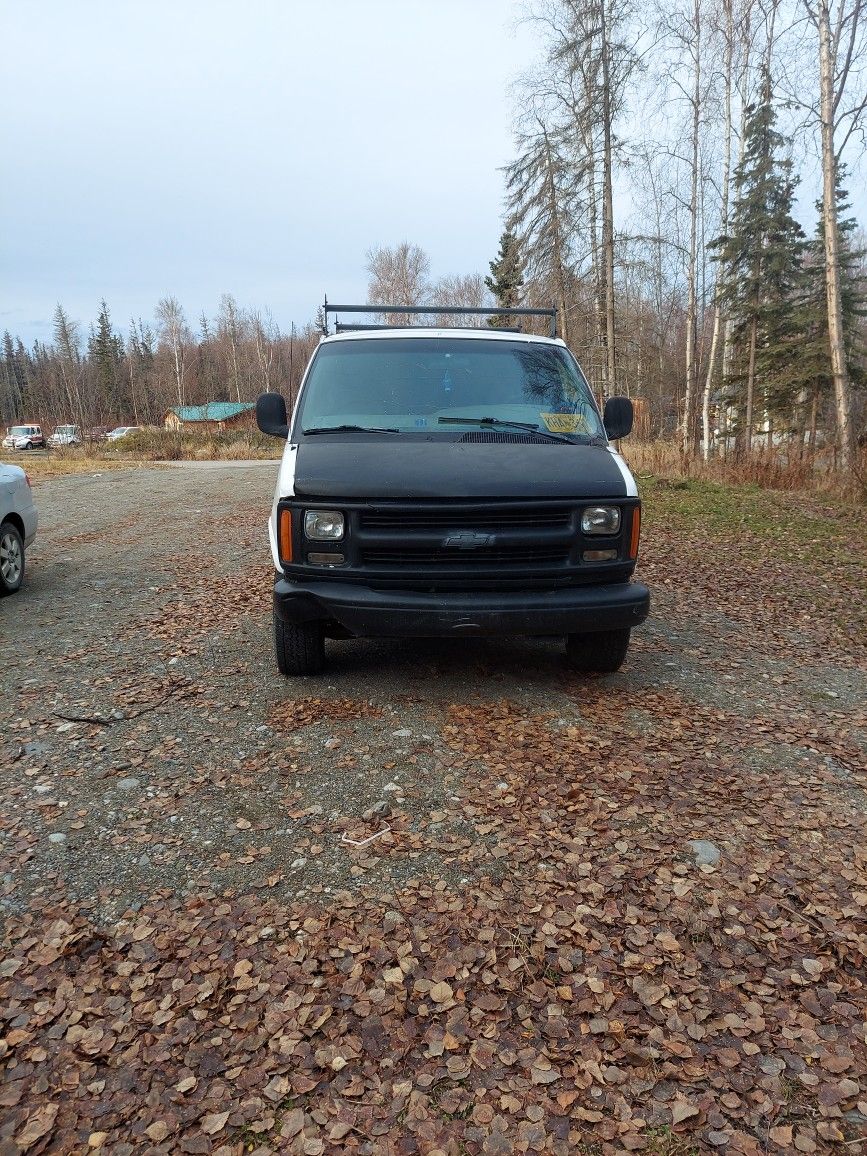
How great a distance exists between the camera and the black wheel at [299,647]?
4402 mm

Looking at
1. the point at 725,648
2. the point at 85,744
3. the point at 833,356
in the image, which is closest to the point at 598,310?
the point at 833,356

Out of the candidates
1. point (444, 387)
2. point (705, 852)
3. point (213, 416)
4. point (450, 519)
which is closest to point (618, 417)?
point (444, 387)

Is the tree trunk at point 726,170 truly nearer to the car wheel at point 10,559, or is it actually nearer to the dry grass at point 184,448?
the car wheel at point 10,559

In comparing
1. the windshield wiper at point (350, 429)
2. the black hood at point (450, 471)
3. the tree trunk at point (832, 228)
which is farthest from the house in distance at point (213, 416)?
the black hood at point (450, 471)

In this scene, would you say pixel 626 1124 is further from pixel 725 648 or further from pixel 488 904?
pixel 725 648

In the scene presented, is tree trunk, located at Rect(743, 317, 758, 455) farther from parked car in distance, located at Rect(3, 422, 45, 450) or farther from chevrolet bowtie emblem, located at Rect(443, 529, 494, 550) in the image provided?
parked car in distance, located at Rect(3, 422, 45, 450)

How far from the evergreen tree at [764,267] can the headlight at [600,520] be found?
18.2 meters

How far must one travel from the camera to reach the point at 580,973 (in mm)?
2369

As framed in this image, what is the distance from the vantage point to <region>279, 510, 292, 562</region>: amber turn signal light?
13.1 ft

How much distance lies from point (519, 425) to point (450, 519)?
1.06 meters

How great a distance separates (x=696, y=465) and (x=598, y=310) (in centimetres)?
526

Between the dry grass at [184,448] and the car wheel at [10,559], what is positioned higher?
the dry grass at [184,448]

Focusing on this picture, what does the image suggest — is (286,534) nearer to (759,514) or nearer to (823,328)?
(759,514)

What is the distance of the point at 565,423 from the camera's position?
4738 mm
